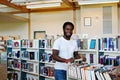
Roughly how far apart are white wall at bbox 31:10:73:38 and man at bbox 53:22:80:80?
506 centimetres

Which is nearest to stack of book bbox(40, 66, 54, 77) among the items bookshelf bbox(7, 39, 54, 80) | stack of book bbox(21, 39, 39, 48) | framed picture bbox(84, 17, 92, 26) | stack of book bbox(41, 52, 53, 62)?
bookshelf bbox(7, 39, 54, 80)

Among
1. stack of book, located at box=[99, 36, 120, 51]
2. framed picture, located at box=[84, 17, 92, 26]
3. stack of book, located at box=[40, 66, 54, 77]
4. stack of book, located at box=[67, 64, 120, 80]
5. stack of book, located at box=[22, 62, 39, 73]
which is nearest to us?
stack of book, located at box=[67, 64, 120, 80]

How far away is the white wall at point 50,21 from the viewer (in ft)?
26.5

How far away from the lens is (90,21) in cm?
715

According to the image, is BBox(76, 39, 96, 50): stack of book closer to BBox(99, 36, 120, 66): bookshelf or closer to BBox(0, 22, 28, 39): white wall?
BBox(99, 36, 120, 66): bookshelf

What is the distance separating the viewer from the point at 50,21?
834 centimetres

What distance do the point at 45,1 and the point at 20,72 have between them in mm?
2489

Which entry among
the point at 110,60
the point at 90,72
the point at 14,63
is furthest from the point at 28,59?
the point at 90,72

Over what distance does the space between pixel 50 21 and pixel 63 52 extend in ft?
17.9

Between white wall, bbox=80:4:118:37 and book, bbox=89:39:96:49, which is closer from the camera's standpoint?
book, bbox=89:39:96:49

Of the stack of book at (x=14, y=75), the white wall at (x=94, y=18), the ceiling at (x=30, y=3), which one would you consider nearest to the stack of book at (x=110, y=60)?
the ceiling at (x=30, y=3)

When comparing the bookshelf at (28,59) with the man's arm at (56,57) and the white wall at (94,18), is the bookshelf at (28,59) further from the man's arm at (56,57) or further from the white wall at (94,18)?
the man's arm at (56,57)

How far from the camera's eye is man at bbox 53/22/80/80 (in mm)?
2930

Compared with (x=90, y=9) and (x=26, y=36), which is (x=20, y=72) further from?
(x=90, y=9)
